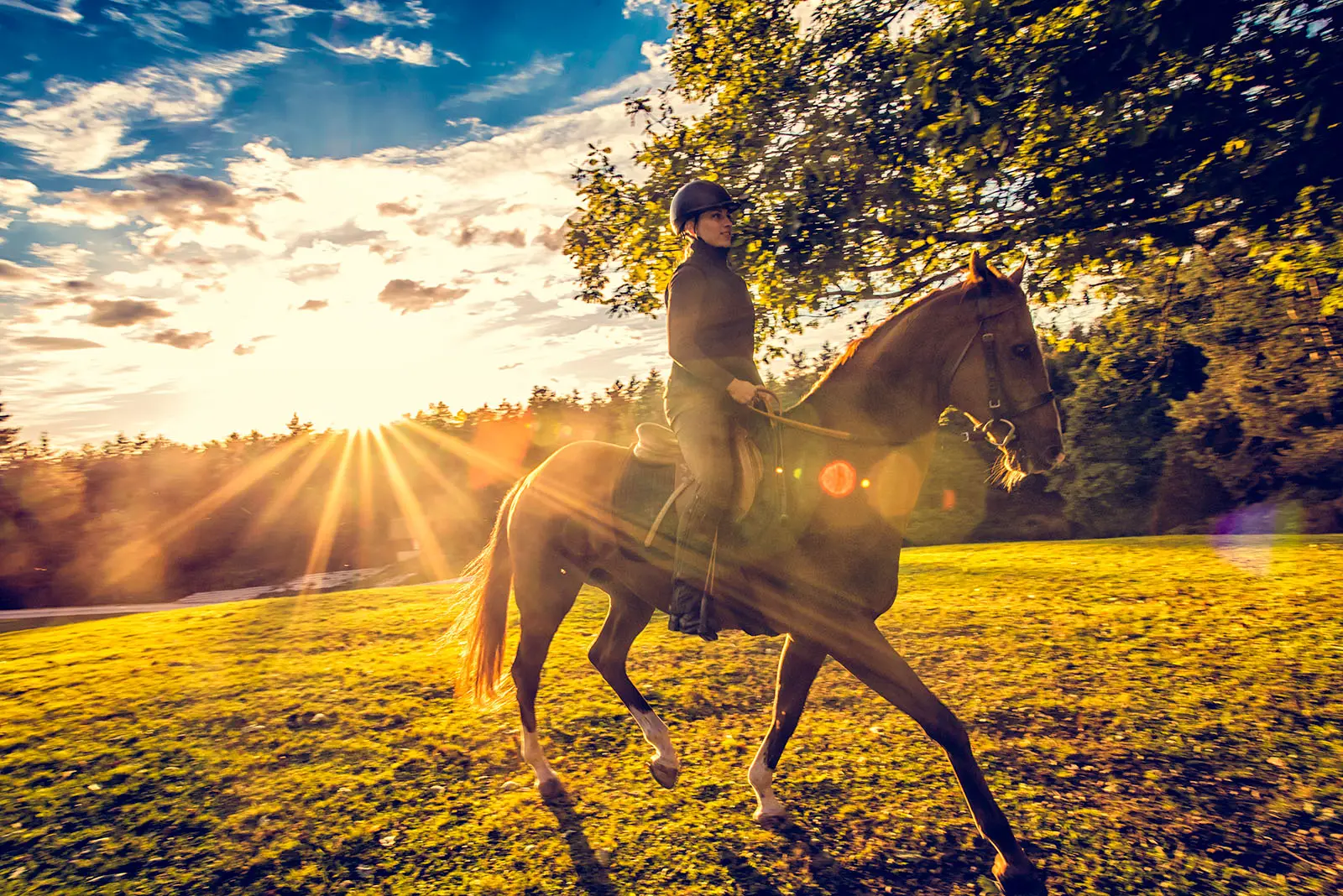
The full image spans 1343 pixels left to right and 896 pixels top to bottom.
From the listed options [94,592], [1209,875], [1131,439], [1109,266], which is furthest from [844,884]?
[1131,439]

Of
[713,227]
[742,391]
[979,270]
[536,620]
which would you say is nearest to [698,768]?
[536,620]

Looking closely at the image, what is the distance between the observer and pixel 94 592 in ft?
92.9

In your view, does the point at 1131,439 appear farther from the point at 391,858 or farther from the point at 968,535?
the point at 391,858

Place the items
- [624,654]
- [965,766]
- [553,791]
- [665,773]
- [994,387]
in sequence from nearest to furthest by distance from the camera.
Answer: [965,766]
[994,387]
[665,773]
[553,791]
[624,654]

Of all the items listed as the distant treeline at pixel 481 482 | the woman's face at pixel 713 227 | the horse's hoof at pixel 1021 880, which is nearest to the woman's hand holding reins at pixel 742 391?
the woman's face at pixel 713 227

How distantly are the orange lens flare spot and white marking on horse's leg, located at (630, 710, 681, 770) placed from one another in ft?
7.42

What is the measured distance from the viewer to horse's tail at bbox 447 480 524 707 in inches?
240

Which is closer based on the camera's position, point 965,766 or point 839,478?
point 965,766

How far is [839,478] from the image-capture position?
4367mm

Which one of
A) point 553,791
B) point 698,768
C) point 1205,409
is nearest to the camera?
point 553,791

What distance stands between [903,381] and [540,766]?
4062 millimetres

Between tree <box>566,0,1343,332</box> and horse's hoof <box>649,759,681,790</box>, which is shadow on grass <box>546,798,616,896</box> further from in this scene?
tree <box>566,0,1343,332</box>

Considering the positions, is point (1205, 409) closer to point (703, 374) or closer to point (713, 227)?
point (713, 227)

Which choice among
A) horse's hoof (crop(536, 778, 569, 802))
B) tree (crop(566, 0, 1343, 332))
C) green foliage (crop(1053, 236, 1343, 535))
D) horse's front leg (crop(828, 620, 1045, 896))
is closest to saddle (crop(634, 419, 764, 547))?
horse's front leg (crop(828, 620, 1045, 896))
